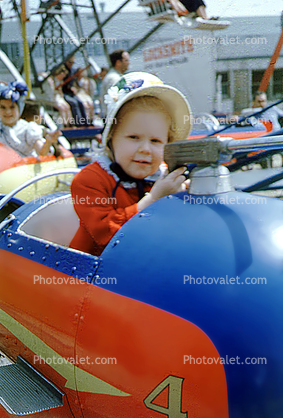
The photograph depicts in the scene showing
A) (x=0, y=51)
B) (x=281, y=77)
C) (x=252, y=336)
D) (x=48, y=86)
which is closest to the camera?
(x=252, y=336)

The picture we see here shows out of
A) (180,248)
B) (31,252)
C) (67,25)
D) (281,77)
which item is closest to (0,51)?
(67,25)

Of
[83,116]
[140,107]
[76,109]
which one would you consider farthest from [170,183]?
[83,116]

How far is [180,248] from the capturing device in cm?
104

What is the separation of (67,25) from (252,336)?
30.9ft

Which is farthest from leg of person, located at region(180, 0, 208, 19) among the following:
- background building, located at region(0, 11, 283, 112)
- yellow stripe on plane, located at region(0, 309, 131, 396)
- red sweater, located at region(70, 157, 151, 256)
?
yellow stripe on plane, located at region(0, 309, 131, 396)

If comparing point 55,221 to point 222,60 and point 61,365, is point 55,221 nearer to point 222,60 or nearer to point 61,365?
point 61,365

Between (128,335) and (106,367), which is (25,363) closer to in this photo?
(106,367)

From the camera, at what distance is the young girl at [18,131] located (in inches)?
169

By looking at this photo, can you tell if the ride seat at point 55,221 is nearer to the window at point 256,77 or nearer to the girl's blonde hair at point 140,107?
the girl's blonde hair at point 140,107

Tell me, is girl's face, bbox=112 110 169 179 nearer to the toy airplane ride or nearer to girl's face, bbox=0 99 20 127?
the toy airplane ride

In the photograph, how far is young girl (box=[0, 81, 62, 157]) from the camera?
4.28 metres

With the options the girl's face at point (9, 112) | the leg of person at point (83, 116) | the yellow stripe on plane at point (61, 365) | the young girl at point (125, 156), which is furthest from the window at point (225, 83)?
the leg of person at point (83, 116)

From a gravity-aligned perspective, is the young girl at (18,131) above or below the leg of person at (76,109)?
above

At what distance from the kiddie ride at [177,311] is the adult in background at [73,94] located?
7773 millimetres
